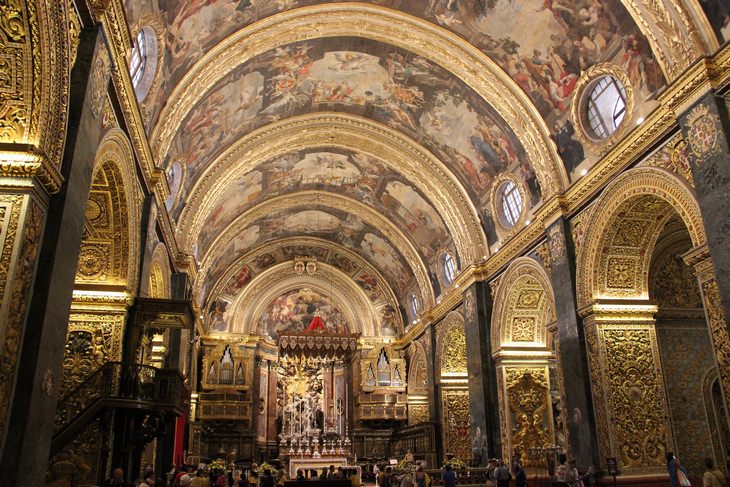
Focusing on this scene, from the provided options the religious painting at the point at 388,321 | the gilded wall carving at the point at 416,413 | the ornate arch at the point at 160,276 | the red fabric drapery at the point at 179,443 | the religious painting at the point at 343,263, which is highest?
the religious painting at the point at 343,263

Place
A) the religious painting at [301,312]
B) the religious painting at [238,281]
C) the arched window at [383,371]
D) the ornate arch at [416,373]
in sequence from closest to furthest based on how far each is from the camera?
the ornate arch at [416,373] < the arched window at [383,371] < the religious painting at [238,281] < the religious painting at [301,312]

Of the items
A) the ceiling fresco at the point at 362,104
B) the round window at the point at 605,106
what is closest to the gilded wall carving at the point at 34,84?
the ceiling fresco at the point at 362,104

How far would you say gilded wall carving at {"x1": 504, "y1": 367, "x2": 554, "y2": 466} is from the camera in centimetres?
1767

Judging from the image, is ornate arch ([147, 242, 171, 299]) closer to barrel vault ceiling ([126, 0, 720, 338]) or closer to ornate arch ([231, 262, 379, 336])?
barrel vault ceiling ([126, 0, 720, 338])

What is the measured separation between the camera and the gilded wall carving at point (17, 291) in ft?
21.4

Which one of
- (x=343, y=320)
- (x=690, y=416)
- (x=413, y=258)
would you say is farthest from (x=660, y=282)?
(x=343, y=320)

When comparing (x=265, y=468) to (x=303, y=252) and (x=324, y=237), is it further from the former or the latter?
(x=303, y=252)

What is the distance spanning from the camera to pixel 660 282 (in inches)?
624

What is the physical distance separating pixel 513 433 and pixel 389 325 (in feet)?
42.9

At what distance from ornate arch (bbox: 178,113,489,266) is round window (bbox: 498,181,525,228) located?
139cm

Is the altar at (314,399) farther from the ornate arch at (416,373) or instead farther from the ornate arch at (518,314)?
the ornate arch at (518,314)

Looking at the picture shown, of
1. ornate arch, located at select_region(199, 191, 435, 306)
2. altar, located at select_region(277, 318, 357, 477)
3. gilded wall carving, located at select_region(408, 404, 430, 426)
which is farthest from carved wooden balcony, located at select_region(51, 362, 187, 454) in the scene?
gilded wall carving, located at select_region(408, 404, 430, 426)

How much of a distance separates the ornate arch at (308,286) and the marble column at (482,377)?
34.7 feet

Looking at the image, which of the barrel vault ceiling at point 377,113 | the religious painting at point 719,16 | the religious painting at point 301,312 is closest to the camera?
the religious painting at point 719,16
